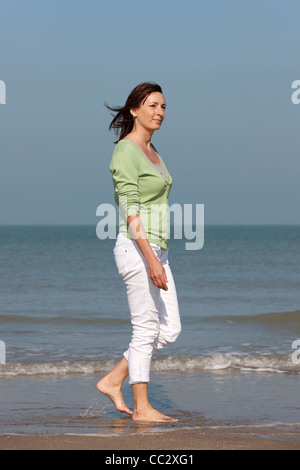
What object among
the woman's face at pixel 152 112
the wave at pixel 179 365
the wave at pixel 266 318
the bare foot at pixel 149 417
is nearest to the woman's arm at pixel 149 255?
the woman's face at pixel 152 112

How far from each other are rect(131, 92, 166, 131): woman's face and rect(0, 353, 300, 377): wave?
3.06 metres

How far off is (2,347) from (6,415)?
3.44 meters

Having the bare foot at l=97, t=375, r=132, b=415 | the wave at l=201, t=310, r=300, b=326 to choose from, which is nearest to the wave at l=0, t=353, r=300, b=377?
the bare foot at l=97, t=375, r=132, b=415

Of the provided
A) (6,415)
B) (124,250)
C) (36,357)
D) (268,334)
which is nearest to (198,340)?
(268,334)

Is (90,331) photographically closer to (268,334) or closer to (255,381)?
(268,334)

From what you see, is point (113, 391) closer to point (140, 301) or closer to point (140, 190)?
point (140, 301)

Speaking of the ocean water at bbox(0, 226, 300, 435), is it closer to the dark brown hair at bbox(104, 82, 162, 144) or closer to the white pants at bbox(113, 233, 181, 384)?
the white pants at bbox(113, 233, 181, 384)

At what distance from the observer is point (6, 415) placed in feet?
15.2

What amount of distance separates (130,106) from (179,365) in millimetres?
3274

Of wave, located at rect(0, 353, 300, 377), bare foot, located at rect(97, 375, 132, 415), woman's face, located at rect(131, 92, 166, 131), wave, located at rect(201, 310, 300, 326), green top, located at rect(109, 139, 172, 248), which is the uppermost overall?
woman's face, located at rect(131, 92, 166, 131)

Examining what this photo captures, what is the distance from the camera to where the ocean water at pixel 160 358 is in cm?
463

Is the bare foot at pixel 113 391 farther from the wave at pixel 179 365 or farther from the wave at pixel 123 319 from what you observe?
the wave at pixel 123 319

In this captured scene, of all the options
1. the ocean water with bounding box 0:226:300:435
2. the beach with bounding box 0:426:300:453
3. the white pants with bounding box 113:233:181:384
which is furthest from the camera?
the ocean water with bounding box 0:226:300:435

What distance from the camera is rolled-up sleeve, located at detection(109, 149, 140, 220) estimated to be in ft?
12.9
